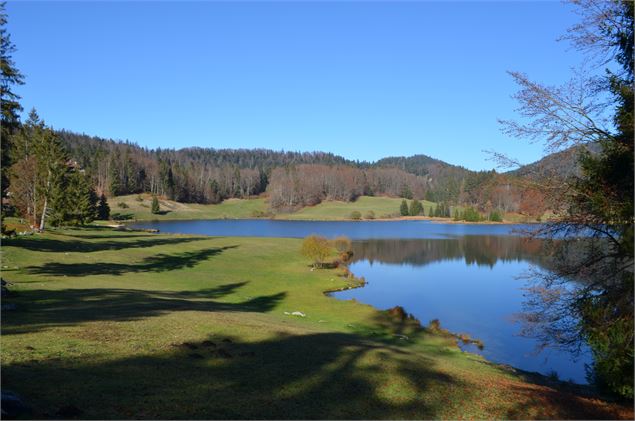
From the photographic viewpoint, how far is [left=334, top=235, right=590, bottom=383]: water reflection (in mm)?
26922

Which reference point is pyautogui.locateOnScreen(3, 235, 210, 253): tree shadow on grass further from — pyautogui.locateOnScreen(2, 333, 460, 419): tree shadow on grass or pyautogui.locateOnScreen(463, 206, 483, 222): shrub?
pyautogui.locateOnScreen(463, 206, 483, 222): shrub

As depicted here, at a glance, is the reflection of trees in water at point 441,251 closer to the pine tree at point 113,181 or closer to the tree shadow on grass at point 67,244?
the tree shadow on grass at point 67,244

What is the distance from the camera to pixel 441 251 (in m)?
84.2

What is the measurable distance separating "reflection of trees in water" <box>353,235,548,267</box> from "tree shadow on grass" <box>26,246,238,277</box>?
89.2 feet

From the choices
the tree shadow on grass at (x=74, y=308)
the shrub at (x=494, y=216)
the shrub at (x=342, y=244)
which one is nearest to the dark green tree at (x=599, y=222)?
the tree shadow on grass at (x=74, y=308)

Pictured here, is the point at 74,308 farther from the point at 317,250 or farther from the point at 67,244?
the point at 317,250

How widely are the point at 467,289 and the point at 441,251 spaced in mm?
36063

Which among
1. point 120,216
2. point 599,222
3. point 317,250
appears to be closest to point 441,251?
point 317,250

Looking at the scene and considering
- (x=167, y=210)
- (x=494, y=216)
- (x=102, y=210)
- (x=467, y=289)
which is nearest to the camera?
(x=467, y=289)

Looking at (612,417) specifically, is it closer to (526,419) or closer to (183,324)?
(526,419)

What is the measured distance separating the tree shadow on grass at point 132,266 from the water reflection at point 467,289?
63.7 ft

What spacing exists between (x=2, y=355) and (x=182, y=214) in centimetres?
16595

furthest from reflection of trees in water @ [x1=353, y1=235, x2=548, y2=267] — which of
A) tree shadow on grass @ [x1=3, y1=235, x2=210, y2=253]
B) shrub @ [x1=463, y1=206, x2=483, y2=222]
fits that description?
shrub @ [x1=463, y1=206, x2=483, y2=222]

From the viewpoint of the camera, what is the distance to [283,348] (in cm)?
1586
